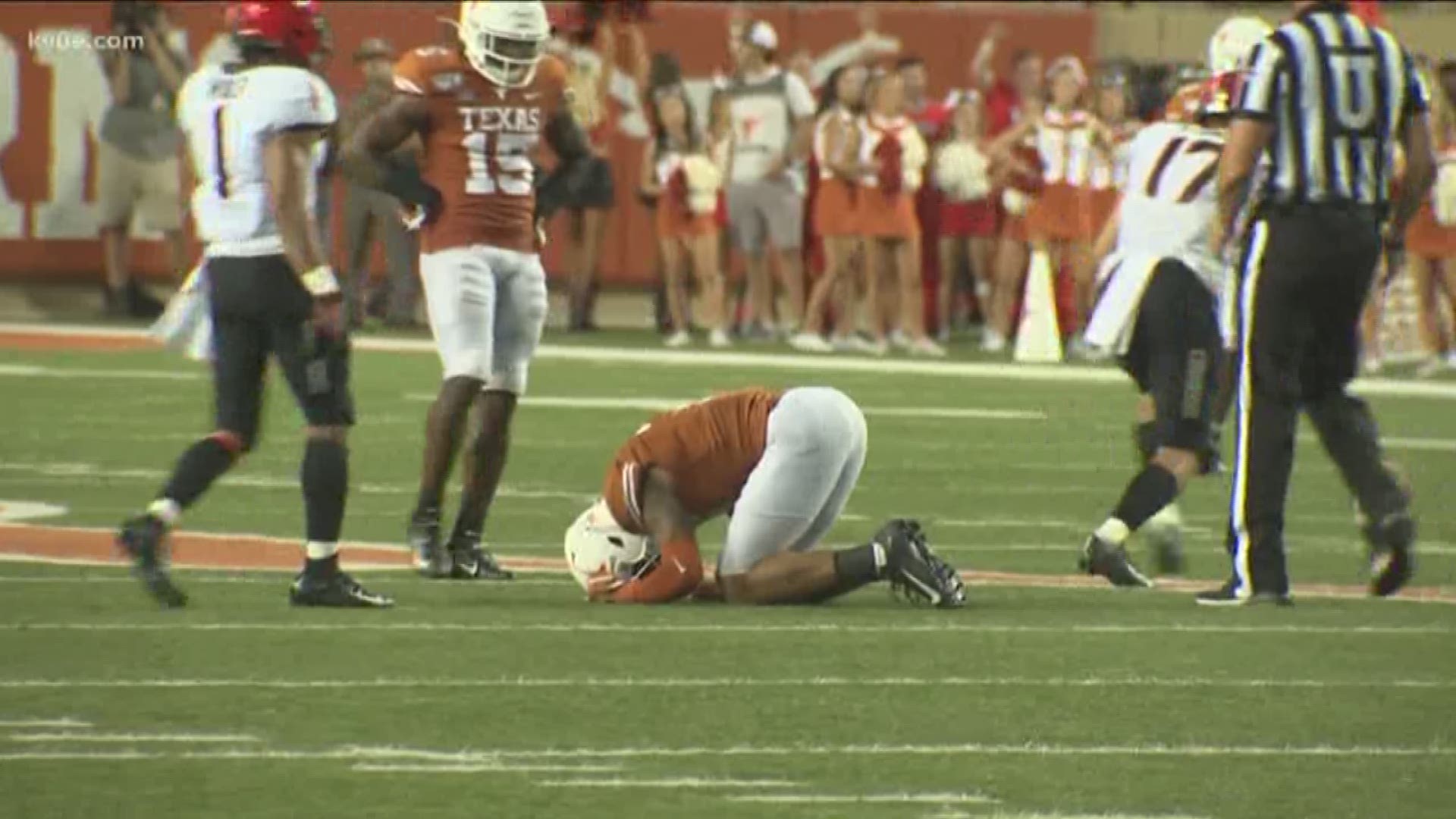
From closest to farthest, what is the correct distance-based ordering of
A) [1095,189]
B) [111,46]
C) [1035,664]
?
[1035,664] → [1095,189] → [111,46]

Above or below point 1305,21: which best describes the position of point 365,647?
below

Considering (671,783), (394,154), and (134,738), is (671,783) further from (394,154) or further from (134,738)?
(394,154)

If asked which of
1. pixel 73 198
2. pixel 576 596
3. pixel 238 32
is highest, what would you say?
pixel 238 32

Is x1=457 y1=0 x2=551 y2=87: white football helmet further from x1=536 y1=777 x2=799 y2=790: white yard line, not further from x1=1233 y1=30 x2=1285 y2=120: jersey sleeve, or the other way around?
x1=536 y1=777 x2=799 y2=790: white yard line

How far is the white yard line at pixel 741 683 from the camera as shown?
32.2 ft

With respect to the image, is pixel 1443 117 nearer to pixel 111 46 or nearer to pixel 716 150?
pixel 716 150

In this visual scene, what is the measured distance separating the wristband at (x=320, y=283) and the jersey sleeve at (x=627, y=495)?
3.35 ft

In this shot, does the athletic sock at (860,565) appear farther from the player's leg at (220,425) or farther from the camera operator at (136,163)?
the camera operator at (136,163)

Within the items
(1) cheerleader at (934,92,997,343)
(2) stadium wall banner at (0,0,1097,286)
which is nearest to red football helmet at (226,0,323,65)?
(1) cheerleader at (934,92,997,343)

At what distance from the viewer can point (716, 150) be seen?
90.0 feet

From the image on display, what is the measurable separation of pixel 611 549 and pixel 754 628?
0.76 m

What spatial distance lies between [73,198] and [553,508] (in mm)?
14961

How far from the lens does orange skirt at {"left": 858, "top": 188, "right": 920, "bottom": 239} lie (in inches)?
1043

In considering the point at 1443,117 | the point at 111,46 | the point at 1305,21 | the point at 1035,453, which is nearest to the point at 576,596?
the point at 1305,21
